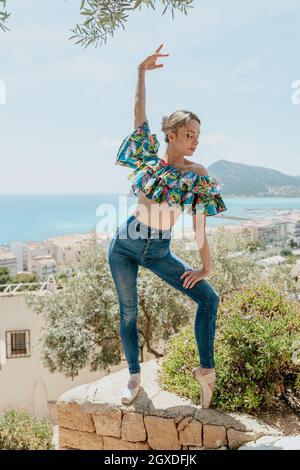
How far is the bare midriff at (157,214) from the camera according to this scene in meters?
2.50

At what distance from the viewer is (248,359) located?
114 inches

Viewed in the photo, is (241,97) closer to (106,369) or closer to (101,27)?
(106,369)

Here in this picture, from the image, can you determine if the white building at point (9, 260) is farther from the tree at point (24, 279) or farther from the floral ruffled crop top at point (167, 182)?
the floral ruffled crop top at point (167, 182)

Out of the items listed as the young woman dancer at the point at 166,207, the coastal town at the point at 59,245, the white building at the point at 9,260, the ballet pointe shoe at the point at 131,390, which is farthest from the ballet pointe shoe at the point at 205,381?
the white building at the point at 9,260

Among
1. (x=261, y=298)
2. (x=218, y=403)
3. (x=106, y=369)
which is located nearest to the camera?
(x=218, y=403)

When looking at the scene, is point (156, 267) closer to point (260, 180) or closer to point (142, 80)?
point (142, 80)

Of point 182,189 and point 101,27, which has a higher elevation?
point 101,27

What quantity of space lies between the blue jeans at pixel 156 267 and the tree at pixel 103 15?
987 millimetres

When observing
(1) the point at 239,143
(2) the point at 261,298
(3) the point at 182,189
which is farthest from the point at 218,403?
(1) the point at 239,143

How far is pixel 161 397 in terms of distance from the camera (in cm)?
294

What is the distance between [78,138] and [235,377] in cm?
4997

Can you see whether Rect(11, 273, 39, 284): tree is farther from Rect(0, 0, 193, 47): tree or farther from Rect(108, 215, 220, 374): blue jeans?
Rect(0, 0, 193, 47): tree

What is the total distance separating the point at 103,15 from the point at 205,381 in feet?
6.65

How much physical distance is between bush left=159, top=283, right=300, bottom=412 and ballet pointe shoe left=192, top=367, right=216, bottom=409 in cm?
9
